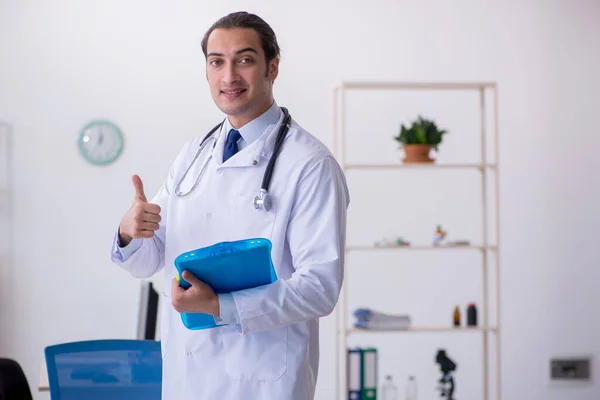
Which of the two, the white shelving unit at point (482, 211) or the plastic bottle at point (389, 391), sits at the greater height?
the white shelving unit at point (482, 211)

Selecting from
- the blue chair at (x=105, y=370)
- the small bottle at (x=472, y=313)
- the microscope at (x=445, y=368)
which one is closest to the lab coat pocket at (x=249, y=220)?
the blue chair at (x=105, y=370)

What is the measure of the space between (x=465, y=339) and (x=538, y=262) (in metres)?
0.63

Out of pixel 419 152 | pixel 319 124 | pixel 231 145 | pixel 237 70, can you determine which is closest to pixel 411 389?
pixel 419 152

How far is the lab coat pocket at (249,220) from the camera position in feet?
5.82

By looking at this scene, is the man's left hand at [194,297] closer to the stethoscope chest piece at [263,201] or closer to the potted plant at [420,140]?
the stethoscope chest piece at [263,201]

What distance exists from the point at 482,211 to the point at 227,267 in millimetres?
3279

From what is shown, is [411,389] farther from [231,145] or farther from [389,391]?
[231,145]

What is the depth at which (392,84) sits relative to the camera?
176 inches

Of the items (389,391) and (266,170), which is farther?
(389,391)

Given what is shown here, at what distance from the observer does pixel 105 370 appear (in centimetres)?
241

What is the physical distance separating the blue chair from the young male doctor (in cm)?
54

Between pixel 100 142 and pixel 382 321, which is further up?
pixel 100 142

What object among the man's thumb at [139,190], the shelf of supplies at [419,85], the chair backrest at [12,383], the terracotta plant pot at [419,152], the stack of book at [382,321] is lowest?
the chair backrest at [12,383]

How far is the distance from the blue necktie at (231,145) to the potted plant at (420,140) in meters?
2.62
